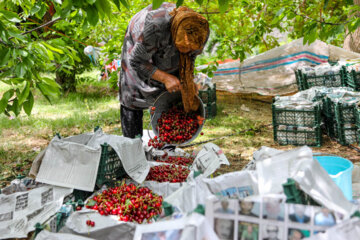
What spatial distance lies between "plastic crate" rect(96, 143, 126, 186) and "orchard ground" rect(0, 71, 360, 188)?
2.90 feet

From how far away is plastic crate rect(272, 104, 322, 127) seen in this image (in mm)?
4305

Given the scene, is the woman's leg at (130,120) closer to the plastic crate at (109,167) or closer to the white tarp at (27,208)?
the plastic crate at (109,167)

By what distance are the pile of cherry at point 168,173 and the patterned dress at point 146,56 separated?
2.07ft

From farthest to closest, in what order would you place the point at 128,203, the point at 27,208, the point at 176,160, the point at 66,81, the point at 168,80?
the point at 66,81 < the point at 176,160 < the point at 168,80 < the point at 27,208 < the point at 128,203

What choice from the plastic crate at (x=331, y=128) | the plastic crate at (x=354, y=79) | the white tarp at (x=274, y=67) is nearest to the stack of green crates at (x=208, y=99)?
the white tarp at (x=274, y=67)

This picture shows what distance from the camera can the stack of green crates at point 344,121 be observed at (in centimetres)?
409

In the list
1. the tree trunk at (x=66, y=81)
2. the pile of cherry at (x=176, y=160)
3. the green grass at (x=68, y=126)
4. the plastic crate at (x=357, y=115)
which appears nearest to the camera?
the pile of cherry at (x=176, y=160)

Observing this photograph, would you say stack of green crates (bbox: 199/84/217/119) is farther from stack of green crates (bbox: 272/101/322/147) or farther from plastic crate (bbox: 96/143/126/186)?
plastic crate (bbox: 96/143/126/186)

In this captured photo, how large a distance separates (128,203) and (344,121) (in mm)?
2939

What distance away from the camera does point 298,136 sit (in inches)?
176

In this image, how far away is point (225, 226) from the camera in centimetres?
145

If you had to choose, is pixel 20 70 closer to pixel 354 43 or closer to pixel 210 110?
pixel 210 110

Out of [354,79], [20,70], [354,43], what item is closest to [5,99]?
[20,70]

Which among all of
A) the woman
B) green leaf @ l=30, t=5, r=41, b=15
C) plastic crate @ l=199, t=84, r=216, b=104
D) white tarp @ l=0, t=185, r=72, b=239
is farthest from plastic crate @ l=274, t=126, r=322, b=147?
green leaf @ l=30, t=5, r=41, b=15
